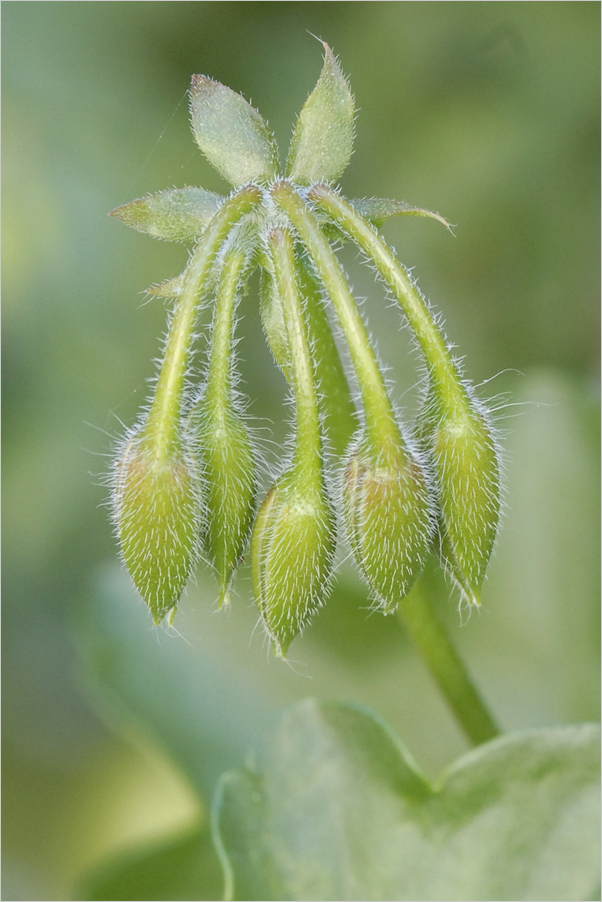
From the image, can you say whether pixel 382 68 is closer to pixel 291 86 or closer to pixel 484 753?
pixel 291 86

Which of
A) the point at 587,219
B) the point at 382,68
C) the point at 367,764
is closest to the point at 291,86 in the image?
the point at 382,68

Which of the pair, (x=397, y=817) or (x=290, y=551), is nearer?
(x=290, y=551)

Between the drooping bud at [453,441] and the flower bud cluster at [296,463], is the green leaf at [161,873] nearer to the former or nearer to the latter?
→ the flower bud cluster at [296,463]

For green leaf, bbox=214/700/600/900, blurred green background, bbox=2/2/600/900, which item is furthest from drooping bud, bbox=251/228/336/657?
blurred green background, bbox=2/2/600/900

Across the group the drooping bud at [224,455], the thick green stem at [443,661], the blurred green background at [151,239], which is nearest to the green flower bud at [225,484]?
the drooping bud at [224,455]

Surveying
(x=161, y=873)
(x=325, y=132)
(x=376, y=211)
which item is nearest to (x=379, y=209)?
(x=376, y=211)

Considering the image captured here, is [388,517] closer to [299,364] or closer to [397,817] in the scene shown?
[299,364]

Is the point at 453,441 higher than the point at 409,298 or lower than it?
lower
